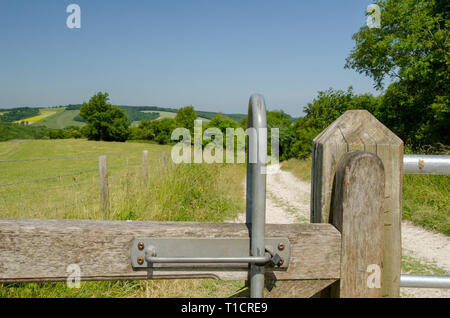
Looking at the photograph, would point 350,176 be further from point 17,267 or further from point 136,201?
point 136,201

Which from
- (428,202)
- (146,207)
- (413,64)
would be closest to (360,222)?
(146,207)

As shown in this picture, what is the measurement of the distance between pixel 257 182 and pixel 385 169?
0.48m

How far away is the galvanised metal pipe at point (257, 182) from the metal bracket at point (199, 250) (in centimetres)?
5

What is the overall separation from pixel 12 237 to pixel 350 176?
1.02m

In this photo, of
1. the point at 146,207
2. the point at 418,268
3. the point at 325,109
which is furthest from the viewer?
the point at 325,109

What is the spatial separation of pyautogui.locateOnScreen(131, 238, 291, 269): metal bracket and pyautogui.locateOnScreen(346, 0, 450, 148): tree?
13.7m

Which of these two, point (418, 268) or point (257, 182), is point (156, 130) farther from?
point (257, 182)

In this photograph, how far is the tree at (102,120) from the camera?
143ft

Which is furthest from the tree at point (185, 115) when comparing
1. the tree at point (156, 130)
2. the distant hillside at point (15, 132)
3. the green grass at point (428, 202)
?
the green grass at point (428, 202)

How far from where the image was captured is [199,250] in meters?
0.89

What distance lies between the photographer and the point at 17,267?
87 centimetres

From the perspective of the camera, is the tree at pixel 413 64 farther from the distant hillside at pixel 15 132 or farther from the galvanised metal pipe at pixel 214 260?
the distant hillside at pixel 15 132

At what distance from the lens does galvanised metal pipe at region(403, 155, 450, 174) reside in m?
1.05

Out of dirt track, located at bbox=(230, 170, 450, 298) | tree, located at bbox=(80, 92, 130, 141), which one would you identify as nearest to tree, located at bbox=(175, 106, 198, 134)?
tree, located at bbox=(80, 92, 130, 141)
